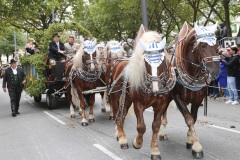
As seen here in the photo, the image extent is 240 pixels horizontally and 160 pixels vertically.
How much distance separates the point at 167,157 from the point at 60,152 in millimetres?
2026

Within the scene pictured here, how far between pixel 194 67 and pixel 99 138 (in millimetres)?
2836

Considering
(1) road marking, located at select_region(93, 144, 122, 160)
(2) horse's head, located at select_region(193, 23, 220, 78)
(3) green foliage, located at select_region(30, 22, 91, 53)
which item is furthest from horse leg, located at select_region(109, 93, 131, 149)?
(3) green foliage, located at select_region(30, 22, 91, 53)

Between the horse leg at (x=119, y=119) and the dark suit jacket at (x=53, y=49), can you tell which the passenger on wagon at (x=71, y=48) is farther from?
the horse leg at (x=119, y=119)

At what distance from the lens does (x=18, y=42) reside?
208ft

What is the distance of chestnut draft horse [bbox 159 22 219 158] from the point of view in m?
5.17

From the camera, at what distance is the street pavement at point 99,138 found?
6.03m

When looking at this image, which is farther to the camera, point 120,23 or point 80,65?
point 120,23

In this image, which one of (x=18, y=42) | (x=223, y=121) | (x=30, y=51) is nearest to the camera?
(x=223, y=121)

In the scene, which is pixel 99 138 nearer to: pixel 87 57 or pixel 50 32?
pixel 87 57

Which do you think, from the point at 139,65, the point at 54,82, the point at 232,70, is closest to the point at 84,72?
the point at 54,82

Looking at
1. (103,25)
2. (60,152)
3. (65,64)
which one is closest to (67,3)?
(103,25)

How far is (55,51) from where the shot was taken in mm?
11602

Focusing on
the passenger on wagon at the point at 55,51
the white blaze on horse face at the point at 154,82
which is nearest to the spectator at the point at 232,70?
the passenger on wagon at the point at 55,51

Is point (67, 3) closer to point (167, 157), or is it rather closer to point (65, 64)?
point (65, 64)
